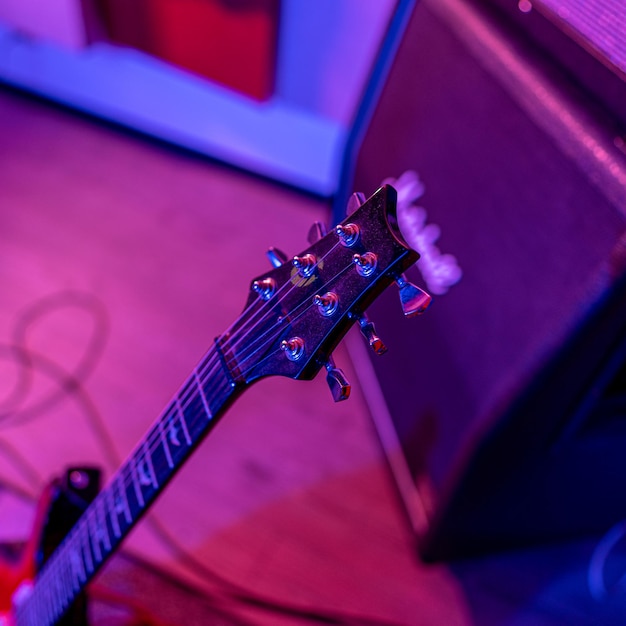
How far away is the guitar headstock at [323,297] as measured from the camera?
1.27ft

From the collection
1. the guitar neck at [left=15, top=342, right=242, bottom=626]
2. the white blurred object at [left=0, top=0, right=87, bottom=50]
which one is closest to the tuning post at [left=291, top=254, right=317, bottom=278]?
the guitar neck at [left=15, top=342, right=242, bottom=626]

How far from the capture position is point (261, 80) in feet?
4.75

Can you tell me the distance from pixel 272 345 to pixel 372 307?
1.54ft

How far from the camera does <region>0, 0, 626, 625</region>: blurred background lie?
0.63 m

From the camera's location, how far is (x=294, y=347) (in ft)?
1.42

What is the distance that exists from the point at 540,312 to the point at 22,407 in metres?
1.01

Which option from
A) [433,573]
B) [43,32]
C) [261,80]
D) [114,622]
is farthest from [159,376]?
[43,32]

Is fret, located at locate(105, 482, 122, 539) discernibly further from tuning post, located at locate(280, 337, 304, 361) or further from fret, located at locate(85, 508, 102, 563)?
tuning post, located at locate(280, 337, 304, 361)

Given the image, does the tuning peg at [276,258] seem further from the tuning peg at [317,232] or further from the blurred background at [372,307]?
the blurred background at [372,307]

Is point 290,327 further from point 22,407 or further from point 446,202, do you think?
point 22,407

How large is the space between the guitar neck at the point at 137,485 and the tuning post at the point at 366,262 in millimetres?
158

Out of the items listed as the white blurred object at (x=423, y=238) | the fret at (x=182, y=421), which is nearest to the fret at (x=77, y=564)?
the fret at (x=182, y=421)

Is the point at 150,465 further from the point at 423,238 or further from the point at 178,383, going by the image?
the point at 178,383

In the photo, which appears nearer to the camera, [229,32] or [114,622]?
[114,622]
